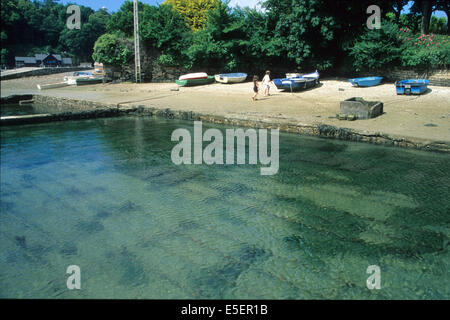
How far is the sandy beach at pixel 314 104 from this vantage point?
33.9 ft

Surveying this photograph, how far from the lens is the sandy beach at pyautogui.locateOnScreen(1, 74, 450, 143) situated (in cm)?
1034

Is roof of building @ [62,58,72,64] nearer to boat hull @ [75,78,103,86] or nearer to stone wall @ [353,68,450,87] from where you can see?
boat hull @ [75,78,103,86]

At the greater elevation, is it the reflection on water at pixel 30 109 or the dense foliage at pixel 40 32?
the dense foliage at pixel 40 32

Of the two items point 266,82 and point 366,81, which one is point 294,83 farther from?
point 366,81

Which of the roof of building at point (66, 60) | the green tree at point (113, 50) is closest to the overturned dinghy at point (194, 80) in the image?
the green tree at point (113, 50)

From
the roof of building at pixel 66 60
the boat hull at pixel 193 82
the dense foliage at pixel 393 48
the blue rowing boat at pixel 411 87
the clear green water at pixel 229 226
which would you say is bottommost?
the clear green water at pixel 229 226

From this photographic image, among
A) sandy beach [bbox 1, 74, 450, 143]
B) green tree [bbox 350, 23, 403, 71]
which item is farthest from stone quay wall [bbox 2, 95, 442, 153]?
green tree [bbox 350, 23, 403, 71]

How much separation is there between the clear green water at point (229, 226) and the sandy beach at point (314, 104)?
1.97 meters

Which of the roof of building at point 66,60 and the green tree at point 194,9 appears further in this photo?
the roof of building at point 66,60

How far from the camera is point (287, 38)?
68.7 ft

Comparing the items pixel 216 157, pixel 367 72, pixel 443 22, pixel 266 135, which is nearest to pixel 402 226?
pixel 216 157

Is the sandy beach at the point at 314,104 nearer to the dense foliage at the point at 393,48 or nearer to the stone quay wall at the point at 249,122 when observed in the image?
the stone quay wall at the point at 249,122

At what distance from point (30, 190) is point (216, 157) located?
4.14m

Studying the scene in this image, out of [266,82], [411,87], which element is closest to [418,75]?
[411,87]
